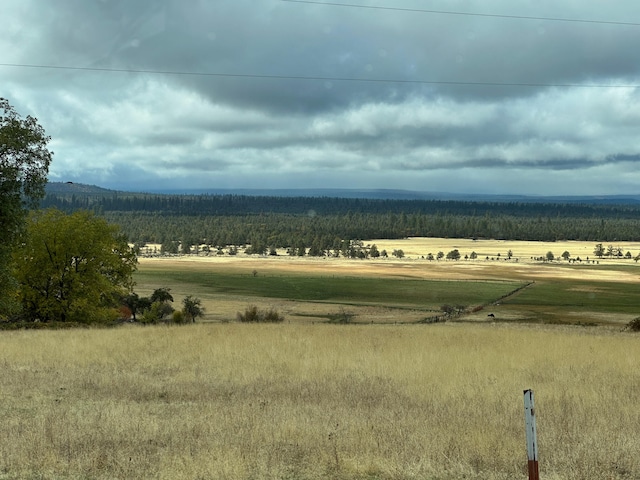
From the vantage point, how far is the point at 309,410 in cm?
1299

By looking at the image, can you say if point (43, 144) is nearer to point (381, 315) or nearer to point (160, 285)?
point (381, 315)

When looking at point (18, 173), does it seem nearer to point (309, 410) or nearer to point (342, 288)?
point (309, 410)

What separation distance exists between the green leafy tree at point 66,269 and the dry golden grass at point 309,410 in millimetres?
24358

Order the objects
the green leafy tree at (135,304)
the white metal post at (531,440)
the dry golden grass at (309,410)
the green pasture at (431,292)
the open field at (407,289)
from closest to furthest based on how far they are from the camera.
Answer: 1. the white metal post at (531,440)
2. the dry golden grass at (309,410)
3. the green leafy tree at (135,304)
4. the open field at (407,289)
5. the green pasture at (431,292)

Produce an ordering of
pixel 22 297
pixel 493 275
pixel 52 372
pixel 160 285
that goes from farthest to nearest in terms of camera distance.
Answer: pixel 493 275 → pixel 160 285 → pixel 22 297 → pixel 52 372

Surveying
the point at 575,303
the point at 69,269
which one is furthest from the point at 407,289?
the point at 69,269

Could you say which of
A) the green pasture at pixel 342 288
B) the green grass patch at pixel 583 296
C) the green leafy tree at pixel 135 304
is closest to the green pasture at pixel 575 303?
the green grass patch at pixel 583 296

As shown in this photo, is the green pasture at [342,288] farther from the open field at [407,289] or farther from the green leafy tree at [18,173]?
the green leafy tree at [18,173]

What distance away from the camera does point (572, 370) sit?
65.2ft

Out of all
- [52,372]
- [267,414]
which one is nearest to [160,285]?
[52,372]

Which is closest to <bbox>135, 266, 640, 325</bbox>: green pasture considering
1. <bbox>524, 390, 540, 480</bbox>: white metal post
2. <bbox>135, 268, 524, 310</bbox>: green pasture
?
<bbox>135, 268, 524, 310</bbox>: green pasture

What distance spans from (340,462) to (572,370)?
13518 millimetres

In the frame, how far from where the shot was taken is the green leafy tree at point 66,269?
4881cm

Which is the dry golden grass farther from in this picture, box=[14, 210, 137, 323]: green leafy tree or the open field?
the open field
